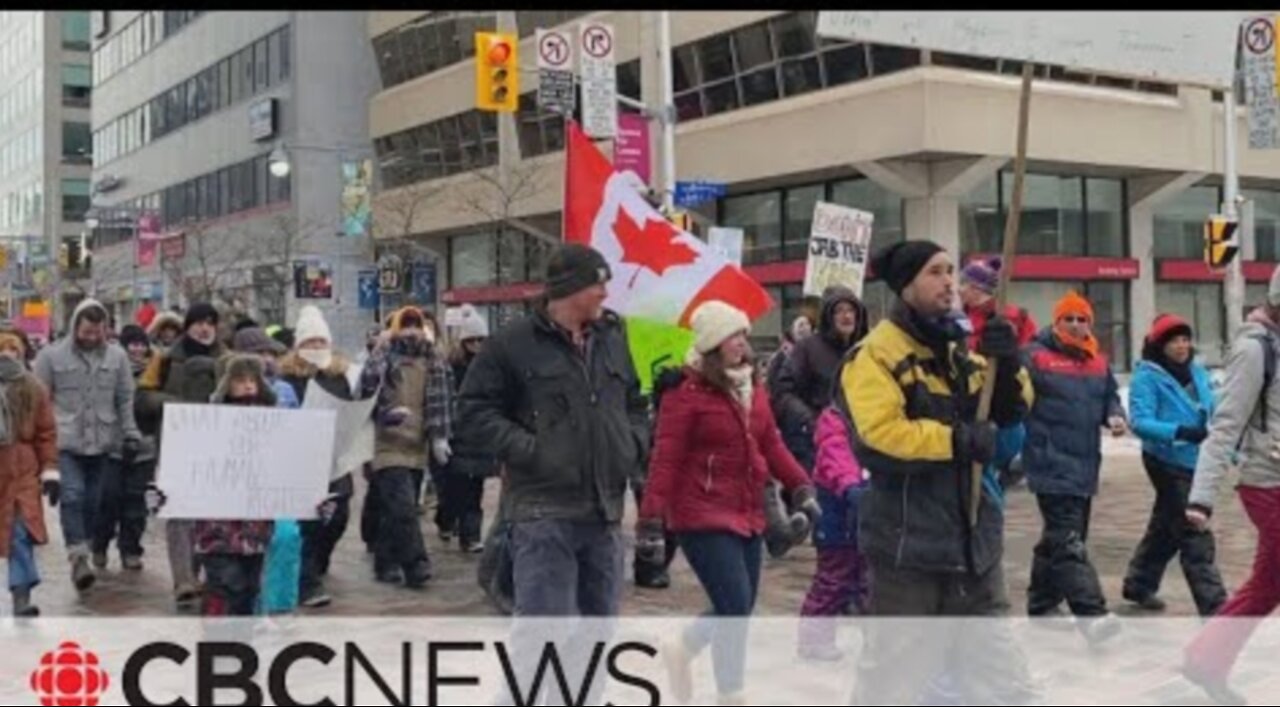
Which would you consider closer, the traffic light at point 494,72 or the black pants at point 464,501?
the black pants at point 464,501

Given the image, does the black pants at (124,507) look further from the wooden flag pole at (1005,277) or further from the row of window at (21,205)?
the row of window at (21,205)

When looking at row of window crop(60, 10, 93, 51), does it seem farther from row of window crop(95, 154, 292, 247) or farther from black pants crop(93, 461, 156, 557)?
black pants crop(93, 461, 156, 557)

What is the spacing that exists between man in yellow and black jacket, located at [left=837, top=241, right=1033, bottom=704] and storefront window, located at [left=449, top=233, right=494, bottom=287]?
38817 millimetres

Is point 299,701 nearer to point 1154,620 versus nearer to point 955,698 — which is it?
point 955,698

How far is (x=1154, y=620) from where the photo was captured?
26.0 feet

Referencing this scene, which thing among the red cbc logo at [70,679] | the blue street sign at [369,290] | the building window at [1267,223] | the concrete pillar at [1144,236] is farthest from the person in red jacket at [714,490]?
the blue street sign at [369,290]

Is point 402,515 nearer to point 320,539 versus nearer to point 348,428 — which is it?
point 320,539

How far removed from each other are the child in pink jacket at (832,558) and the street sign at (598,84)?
49.0 feet

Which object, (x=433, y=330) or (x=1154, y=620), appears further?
(x=433, y=330)

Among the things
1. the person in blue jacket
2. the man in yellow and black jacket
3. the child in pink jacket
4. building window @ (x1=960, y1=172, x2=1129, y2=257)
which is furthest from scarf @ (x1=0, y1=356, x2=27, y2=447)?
building window @ (x1=960, y1=172, x2=1129, y2=257)

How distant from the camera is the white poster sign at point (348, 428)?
8617mm

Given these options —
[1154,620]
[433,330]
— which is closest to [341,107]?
[433,330]

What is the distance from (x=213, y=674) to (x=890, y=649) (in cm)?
322

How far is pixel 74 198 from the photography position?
91.5 m
